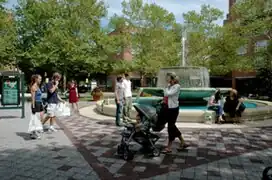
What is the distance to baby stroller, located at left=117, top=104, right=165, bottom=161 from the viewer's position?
5.03 metres

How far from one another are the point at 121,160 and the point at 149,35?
954 inches

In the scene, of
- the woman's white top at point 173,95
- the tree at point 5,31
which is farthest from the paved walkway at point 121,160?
→ the tree at point 5,31

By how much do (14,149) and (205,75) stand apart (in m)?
12.3

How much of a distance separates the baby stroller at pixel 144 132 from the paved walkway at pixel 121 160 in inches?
8.0

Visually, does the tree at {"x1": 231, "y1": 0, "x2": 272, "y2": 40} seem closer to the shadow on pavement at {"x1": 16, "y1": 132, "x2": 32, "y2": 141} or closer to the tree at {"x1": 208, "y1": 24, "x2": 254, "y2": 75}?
the tree at {"x1": 208, "y1": 24, "x2": 254, "y2": 75}

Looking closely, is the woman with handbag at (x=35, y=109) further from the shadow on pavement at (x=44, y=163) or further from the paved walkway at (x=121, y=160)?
the shadow on pavement at (x=44, y=163)

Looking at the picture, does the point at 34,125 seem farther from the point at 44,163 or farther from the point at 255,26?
the point at 255,26

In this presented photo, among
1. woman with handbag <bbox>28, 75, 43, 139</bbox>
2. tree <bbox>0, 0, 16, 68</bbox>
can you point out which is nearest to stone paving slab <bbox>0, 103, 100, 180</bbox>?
woman with handbag <bbox>28, 75, 43, 139</bbox>

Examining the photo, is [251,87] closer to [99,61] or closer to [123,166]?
[99,61]

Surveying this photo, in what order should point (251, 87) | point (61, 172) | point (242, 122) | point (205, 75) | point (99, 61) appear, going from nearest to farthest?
1. point (61, 172)
2. point (242, 122)
3. point (205, 75)
4. point (99, 61)
5. point (251, 87)

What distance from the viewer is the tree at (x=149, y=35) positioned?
2691 cm

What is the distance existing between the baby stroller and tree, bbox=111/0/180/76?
70.3 ft

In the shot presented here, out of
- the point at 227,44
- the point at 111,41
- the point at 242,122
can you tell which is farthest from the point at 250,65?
the point at 242,122

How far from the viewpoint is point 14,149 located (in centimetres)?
568
